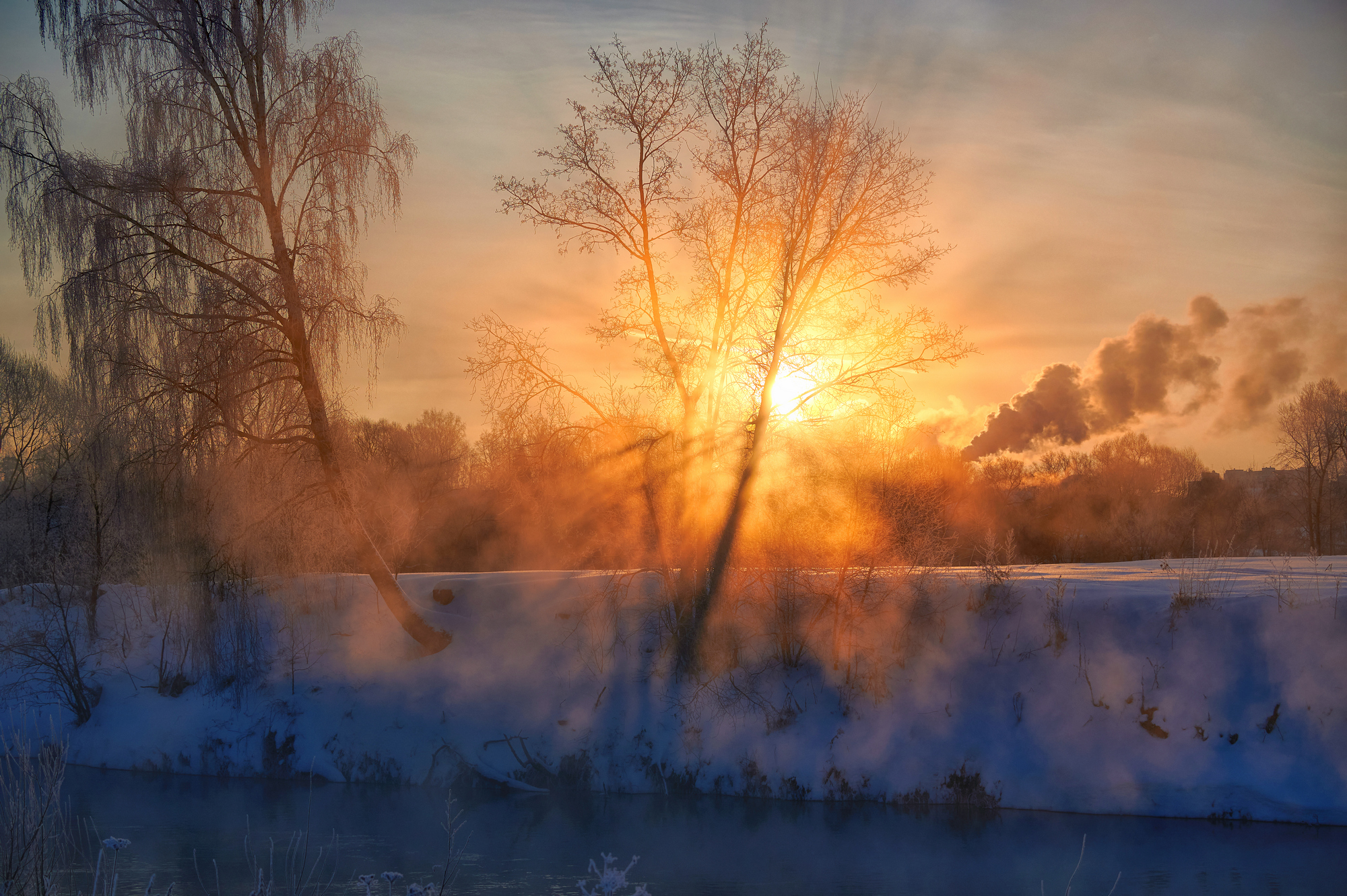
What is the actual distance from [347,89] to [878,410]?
395 inches

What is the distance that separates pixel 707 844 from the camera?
11.8 m

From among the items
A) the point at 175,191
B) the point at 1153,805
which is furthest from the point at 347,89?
the point at 1153,805

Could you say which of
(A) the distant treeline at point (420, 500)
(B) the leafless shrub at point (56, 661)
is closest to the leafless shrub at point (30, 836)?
(A) the distant treeline at point (420, 500)

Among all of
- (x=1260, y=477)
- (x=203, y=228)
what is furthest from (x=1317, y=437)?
(x=203, y=228)

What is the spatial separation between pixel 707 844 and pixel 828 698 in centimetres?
368

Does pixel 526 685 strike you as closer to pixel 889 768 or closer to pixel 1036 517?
pixel 889 768

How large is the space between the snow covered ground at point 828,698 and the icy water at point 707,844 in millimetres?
523

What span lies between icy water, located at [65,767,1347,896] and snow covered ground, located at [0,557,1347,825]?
1.71ft

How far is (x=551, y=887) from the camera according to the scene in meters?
9.79

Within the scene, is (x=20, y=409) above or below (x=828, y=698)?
above

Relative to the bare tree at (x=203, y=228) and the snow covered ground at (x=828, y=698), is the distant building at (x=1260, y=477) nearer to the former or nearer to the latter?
the snow covered ground at (x=828, y=698)

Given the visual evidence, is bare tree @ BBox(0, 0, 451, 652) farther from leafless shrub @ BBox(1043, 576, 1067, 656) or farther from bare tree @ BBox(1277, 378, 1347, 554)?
bare tree @ BBox(1277, 378, 1347, 554)

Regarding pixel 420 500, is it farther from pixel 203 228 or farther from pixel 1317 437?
pixel 1317 437

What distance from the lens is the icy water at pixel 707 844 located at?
398 inches
